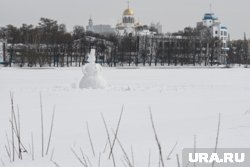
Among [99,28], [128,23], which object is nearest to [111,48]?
[128,23]

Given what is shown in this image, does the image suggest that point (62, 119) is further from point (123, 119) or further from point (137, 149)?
point (137, 149)

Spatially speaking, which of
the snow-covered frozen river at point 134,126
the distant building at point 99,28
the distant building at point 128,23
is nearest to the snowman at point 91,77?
the snow-covered frozen river at point 134,126

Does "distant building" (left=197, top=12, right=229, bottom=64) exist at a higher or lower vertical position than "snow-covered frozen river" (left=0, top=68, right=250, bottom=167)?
higher

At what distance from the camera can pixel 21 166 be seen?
5.53m

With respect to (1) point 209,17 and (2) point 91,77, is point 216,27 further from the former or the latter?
(2) point 91,77

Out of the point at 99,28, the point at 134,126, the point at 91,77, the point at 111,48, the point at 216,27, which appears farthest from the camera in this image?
the point at 99,28

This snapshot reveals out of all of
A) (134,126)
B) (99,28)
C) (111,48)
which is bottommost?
(134,126)

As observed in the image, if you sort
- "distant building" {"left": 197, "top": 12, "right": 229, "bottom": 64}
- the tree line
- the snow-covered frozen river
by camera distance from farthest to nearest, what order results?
1. "distant building" {"left": 197, "top": 12, "right": 229, "bottom": 64}
2. the tree line
3. the snow-covered frozen river

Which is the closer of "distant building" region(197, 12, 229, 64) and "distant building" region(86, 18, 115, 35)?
"distant building" region(197, 12, 229, 64)

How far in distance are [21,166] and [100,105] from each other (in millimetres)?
8082

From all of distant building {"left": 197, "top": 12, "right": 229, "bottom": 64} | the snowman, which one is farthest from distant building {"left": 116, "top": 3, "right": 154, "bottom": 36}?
the snowman

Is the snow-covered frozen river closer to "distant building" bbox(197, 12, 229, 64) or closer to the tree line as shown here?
the tree line

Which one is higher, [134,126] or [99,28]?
[99,28]

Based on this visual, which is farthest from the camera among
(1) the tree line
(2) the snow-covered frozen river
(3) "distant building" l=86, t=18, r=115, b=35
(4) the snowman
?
(3) "distant building" l=86, t=18, r=115, b=35
